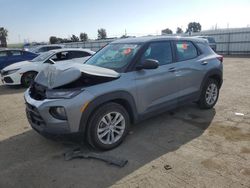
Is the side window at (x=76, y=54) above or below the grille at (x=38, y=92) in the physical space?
above

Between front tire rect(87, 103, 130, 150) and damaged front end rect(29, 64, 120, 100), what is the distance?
429 mm

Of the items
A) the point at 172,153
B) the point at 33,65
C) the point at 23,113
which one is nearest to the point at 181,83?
the point at 172,153

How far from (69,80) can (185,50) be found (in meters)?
2.70

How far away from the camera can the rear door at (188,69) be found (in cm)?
497

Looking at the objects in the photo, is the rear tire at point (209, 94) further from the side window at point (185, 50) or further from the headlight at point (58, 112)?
the headlight at point (58, 112)

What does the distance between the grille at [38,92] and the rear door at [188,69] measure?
2480 millimetres

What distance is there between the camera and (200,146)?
4039mm

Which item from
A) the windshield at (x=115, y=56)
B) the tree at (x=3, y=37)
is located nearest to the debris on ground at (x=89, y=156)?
the windshield at (x=115, y=56)

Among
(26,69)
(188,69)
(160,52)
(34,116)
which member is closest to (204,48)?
(188,69)

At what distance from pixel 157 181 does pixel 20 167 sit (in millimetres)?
1996

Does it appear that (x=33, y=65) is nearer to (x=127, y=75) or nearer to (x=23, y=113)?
(x=23, y=113)

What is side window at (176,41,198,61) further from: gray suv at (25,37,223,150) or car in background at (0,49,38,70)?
car in background at (0,49,38,70)

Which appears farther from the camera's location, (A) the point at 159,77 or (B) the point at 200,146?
(A) the point at 159,77

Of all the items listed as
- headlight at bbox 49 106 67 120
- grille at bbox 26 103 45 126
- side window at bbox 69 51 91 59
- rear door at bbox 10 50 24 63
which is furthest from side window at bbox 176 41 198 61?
rear door at bbox 10 50 24 63
